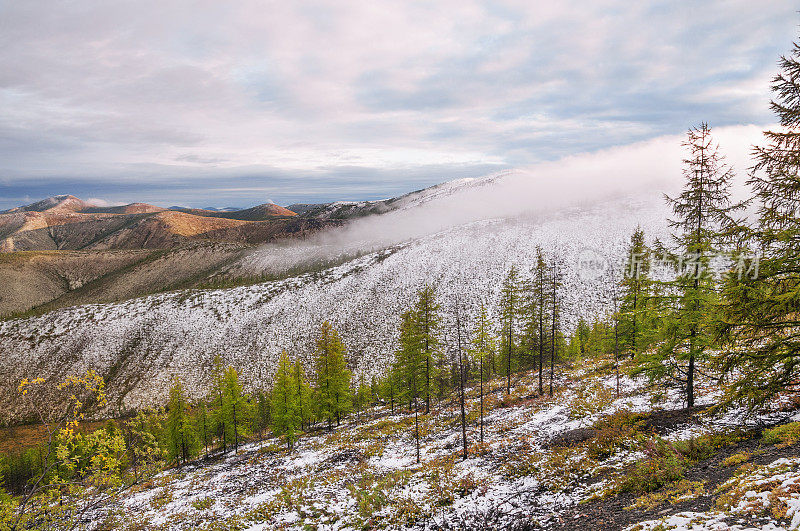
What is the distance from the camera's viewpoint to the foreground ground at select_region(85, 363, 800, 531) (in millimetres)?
9883

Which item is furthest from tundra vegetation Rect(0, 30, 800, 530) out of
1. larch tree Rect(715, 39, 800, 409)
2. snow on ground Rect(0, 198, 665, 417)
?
snow on ground Rect(0, 198, 665, 417)

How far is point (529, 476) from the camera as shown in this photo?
16.9 metres

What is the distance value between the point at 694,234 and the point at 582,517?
13.6 meters

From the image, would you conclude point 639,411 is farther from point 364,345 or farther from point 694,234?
point 364,345

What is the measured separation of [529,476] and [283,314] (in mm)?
95754

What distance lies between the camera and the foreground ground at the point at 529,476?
988 centimetres

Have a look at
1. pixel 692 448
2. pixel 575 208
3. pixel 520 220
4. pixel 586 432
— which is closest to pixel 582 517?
pixel 692 448

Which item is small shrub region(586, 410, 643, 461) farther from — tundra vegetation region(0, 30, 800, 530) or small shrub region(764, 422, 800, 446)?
small shrub region(764, 422, 800, 446)

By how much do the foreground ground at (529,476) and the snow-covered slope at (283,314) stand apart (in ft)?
164

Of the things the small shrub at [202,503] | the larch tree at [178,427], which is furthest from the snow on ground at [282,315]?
the small shrub at [202,503]

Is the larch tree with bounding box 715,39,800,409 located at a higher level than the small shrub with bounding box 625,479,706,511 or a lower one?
higher

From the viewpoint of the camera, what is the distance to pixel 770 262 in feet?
32.9

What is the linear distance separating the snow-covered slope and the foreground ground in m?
50.1

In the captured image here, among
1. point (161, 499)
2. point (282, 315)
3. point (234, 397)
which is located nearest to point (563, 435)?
point (161, 499)
